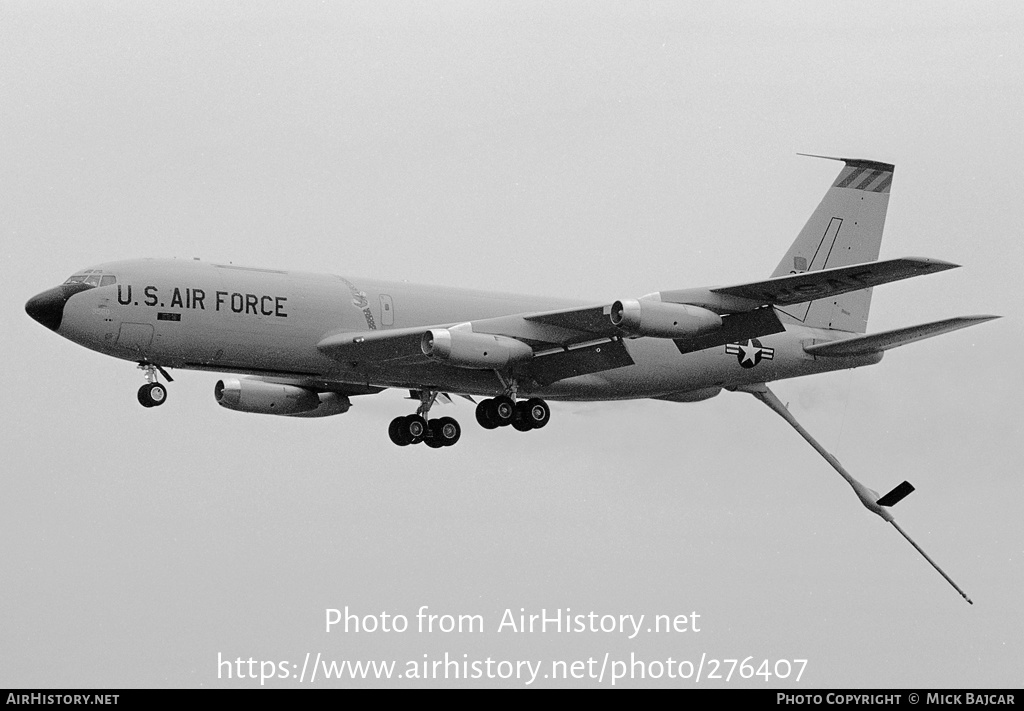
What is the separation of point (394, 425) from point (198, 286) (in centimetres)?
814

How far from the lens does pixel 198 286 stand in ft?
129

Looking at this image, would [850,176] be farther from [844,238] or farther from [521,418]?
[521,418]

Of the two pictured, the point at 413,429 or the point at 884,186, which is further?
the point at 884,186

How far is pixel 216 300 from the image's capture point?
3941 cm

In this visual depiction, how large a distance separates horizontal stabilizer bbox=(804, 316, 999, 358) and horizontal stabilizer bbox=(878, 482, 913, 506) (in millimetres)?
4307

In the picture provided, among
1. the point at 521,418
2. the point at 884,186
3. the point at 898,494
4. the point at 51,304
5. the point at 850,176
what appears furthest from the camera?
the point at 884,186

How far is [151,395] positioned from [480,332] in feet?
26.3

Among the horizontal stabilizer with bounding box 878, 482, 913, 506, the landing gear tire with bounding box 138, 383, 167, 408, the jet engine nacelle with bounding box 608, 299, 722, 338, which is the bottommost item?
the horizontal stabilizer with bounding box 878, 482, 913, 506

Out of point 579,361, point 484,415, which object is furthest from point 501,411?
point 579,361

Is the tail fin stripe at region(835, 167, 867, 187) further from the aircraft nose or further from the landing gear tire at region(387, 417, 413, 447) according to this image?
the aircraft nose

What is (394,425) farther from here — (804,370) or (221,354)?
(804,370)

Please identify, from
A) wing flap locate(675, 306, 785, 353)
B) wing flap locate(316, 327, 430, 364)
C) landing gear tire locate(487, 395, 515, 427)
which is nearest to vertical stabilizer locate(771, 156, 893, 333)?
wing flap locate(675, 306, 785, 353)

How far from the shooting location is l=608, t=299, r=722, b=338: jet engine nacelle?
127 feet

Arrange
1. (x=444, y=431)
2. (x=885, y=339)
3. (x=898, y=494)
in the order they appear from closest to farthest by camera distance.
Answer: (x=885, y=339)
(x=444, y=431)
(x=898, y=494)
